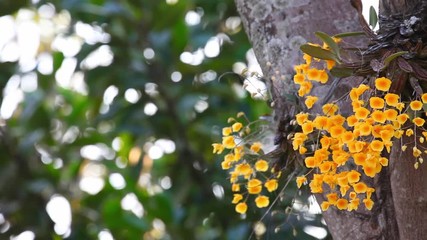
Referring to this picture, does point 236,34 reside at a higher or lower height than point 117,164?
higher

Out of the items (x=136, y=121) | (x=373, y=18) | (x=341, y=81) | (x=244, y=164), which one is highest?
(x=373, y=18)

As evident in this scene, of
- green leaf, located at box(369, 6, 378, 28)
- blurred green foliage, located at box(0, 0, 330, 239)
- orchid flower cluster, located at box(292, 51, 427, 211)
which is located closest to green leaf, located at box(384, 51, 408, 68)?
orchid flower cluster, located at box(292, 51, 427, 211)

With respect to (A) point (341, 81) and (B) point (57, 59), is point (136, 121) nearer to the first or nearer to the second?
(B) point (57, 59)

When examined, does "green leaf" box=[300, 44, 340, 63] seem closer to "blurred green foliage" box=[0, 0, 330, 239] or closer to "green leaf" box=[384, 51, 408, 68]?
"green leaf" box=[384, 51, 408, 68]

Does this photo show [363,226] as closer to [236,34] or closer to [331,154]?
[331,154]

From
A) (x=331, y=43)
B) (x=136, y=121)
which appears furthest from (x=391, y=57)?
(x=136, y=121)

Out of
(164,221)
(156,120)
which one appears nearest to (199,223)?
(164,221)
